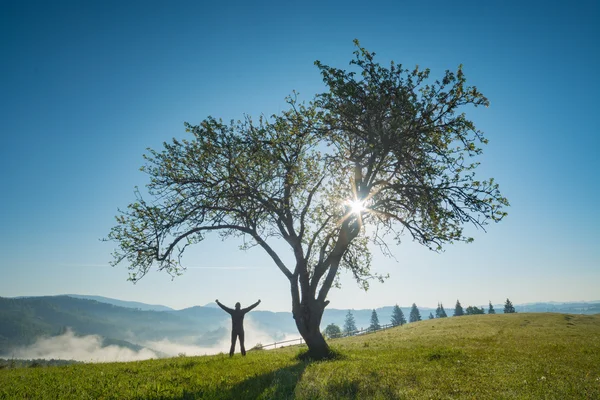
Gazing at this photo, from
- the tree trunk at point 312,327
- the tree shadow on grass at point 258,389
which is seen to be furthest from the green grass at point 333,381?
the tree trunk at point 312,327

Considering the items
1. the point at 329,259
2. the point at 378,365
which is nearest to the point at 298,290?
the point at 329,259

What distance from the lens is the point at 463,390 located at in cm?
907

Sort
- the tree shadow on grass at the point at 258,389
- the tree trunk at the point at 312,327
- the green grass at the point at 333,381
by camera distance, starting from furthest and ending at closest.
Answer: the tree trunk at the point at 312,327, the green grass at the point at 333,381, the tree shadow on grass at the point at 258,389

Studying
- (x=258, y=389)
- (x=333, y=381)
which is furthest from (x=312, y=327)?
(x=258, y=389)

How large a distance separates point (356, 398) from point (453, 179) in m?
10.6

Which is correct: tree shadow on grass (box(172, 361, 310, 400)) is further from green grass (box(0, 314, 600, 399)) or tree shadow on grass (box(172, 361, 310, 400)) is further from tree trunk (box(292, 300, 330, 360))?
tree trunk (box(292, 300, 330, 360))

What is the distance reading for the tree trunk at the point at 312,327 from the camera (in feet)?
51.5

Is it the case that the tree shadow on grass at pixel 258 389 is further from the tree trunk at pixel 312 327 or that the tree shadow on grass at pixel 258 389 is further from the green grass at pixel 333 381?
the tree trunk at pixel 312 327

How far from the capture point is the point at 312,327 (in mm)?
15938

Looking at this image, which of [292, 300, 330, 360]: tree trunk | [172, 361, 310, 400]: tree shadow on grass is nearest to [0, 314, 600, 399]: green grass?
[172, 361, 310, 400]: tree shadow on grass

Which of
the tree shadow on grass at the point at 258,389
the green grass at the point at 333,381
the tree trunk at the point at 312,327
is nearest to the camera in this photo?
the tree shadow on grass at the point at 258,389

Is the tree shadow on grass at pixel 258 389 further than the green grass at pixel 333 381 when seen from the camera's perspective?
No

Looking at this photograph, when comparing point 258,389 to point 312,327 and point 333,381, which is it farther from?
point 312,327

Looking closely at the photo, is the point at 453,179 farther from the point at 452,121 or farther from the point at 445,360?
the point at 445,360
